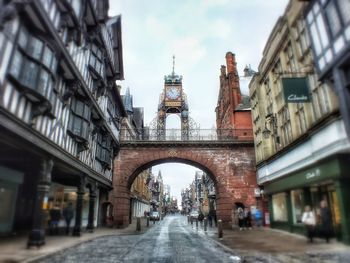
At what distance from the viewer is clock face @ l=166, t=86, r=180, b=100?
31536mm

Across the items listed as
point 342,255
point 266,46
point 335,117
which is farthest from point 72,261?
point 266,46

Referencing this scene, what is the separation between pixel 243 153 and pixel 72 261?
18.0 metres

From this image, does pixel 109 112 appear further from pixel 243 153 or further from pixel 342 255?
pixel 342 255

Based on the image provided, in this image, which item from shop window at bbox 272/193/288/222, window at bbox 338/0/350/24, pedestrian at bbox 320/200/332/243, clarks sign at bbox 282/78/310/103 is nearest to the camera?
window at bbox 338/0/350/24

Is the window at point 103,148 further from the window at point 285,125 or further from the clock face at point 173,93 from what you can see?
the clock face at point 173,93

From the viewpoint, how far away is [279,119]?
53.5 ft

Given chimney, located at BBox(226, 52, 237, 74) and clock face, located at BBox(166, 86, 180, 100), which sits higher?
chimney, located at BBox(226, 52, 237, 74)

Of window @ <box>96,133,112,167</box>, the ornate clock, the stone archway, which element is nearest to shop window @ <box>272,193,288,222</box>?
the stone archway

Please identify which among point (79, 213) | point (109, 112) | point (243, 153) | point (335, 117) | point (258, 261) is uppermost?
point (109, 112)

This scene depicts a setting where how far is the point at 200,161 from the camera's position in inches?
917

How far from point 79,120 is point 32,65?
4971 millimetres

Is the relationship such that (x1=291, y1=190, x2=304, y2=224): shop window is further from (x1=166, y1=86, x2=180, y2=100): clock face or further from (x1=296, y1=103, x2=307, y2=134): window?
(x1=166, y1=86, x2=180, y2=100): clock face

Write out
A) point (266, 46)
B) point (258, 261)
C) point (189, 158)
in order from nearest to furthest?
point (258, 261)
point (266, 46)
point (189, 158)

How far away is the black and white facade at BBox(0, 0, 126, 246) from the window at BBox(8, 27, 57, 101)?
28 mm
